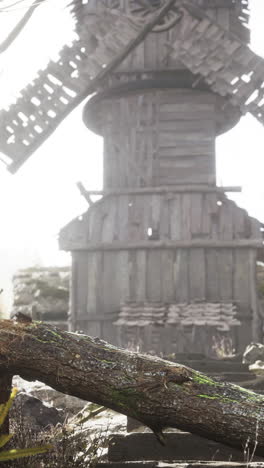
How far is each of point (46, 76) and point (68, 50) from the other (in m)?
0.96

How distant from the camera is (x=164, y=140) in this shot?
16469 mm

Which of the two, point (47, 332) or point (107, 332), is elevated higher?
point (47, 332)

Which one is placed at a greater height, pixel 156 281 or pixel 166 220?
pixel 166 220

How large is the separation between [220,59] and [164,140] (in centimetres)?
238

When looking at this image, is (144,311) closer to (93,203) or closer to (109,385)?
(93,203)

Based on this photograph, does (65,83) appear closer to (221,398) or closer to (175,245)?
(175,245)

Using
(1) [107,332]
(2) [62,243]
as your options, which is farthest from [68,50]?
(1) [107,332]

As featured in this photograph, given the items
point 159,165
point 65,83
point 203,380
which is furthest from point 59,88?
point 203,380

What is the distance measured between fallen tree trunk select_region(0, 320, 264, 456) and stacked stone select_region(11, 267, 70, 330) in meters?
11.7

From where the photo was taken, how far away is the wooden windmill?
15.2 meters

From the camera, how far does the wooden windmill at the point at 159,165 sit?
15.2m

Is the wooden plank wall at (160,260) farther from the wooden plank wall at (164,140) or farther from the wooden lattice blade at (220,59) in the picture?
the wooden lattice blade at (220,59)

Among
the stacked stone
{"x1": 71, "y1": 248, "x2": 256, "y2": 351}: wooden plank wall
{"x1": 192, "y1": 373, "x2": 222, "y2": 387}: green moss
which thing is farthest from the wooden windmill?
{"x1": 192, "y1": 373, "x2": 222, "y2": 387}: green moss

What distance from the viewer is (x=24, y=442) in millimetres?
5387
